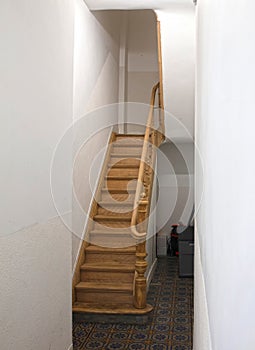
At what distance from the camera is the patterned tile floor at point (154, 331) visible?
154 inches

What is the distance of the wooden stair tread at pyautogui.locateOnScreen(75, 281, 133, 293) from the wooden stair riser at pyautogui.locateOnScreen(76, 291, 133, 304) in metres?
0.05

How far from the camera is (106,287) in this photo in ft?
15.8

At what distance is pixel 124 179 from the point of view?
258 inches

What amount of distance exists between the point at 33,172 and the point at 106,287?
2.66m

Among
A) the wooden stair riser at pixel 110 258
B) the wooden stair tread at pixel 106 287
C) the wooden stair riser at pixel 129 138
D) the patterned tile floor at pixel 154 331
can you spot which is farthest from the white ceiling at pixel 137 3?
the patterned tile floor at pixel 154 331

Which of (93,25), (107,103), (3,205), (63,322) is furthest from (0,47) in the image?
(107,103)

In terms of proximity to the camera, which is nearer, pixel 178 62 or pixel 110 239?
pixel 178 62

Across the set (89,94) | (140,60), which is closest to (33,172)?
(89,94)

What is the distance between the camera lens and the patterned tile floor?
3.91m

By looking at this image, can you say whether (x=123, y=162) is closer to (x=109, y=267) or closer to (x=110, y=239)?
(x=110, y=239)

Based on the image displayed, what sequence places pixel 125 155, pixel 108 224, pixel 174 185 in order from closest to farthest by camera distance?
pixel 108 224, pixel 125 155, pixel 174 185

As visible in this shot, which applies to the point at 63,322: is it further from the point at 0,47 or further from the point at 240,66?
the point at 240,66

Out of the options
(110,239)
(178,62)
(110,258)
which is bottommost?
(110,258)

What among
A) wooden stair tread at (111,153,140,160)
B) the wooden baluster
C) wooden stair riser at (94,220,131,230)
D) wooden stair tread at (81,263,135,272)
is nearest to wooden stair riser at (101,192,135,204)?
wooden stair riser at (94,220,131,230)
